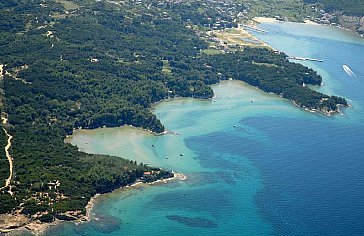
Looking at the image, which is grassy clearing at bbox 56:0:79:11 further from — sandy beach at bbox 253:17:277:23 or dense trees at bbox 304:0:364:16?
dense trees at bbox 304:0:364:16

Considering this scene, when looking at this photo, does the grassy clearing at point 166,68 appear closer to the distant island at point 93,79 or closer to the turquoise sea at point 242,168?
the distant island at point 93,79

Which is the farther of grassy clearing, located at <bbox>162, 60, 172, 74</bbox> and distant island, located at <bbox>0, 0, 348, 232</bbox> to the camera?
grassy clearing, located at <bbox>162, 60, 172, 74</bbox>

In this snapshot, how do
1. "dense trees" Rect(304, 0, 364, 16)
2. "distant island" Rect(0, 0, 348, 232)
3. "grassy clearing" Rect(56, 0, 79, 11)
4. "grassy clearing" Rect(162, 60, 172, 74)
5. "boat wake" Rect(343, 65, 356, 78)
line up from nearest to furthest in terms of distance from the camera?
"distant island" Rect(0, 0, 348, 232) → "grassy clearing" Rect(162, 60, 172, 74) → "boat wake" Rect(343, 65, 356, 78) → "grassy clearing" Rect(56, 0, 79, 11) → "dense trees" Rect(304, 0, 364, 16)

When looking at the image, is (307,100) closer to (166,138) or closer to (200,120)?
(200,120)

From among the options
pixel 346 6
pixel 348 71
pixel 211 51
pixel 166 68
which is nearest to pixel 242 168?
pixel 166 68

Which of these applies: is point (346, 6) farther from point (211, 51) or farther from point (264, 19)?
point (211, 51)

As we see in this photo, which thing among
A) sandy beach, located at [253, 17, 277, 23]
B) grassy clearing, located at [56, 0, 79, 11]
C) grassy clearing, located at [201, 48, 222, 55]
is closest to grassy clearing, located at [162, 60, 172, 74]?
grassy clearing, located at [201, 48, 222, 55]
